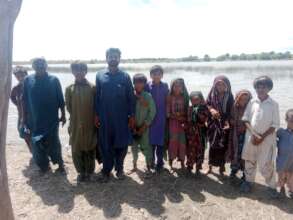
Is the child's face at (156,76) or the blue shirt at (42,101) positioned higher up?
the child's face at (156,76)

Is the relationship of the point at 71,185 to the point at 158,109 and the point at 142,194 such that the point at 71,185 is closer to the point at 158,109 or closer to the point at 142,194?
the point at 142,194

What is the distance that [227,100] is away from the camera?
452 cm

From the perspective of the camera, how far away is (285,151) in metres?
4.09

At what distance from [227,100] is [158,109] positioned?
1028 mm

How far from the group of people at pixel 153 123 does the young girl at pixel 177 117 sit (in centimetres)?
2

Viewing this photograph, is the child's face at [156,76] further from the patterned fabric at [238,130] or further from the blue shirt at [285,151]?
the blue shirt at [285,151]

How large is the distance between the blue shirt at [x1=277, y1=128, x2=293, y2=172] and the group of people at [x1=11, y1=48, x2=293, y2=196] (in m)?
0.01

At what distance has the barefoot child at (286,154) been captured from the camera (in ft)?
13.3

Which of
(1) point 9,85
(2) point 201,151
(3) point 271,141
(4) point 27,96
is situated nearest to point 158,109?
(2) point 201,151

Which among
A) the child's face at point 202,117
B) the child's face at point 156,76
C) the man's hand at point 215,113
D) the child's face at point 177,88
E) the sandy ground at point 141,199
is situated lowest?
the sandy ground at point 141,199

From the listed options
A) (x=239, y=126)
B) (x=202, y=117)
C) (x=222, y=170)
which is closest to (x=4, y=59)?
(x=202, y=117)

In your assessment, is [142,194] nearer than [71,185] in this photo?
Yes

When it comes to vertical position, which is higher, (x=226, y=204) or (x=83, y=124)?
(x=83, y=124)

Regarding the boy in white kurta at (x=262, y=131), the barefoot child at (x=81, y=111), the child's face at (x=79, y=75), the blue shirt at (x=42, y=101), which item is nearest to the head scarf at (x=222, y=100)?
the boy in white kurta at (x=262, y=131)
